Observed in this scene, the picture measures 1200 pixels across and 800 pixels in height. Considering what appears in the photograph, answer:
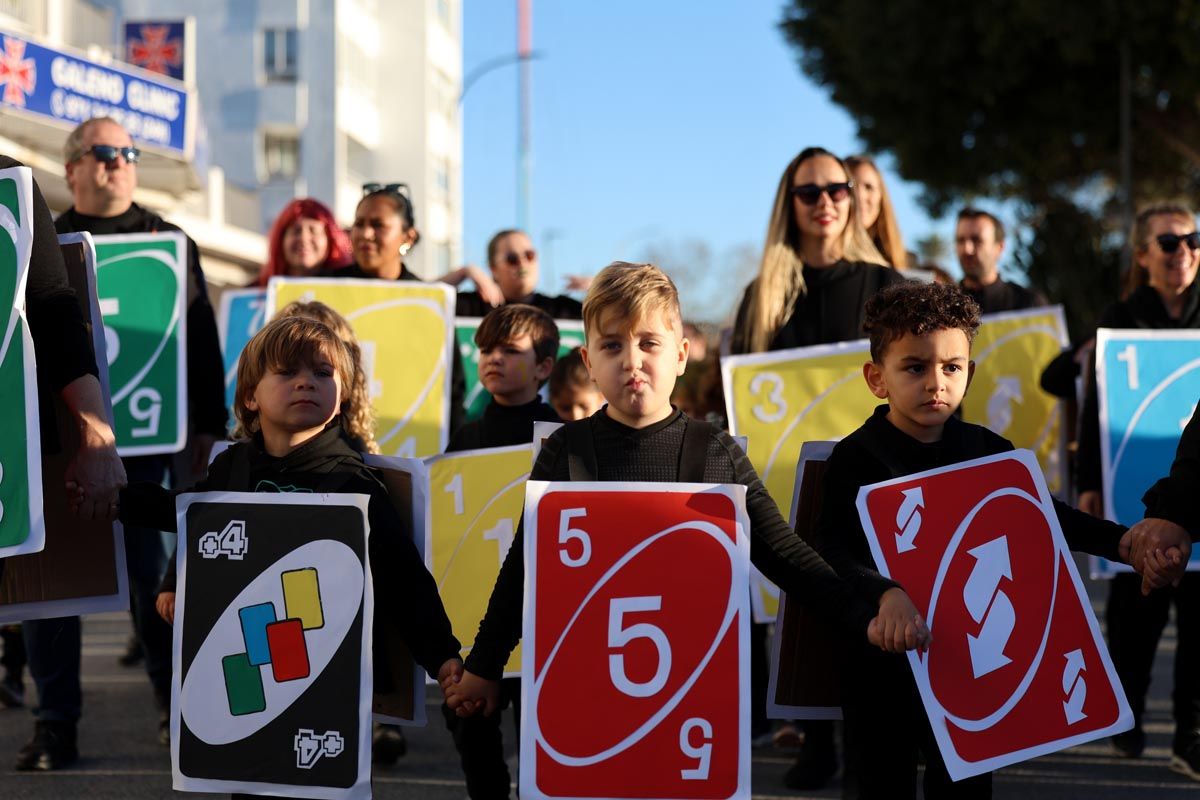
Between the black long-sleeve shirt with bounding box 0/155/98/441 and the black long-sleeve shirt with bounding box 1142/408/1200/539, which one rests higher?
the black long-sleeve shirt with bounding box 0/155/98/441

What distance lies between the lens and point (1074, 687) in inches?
142

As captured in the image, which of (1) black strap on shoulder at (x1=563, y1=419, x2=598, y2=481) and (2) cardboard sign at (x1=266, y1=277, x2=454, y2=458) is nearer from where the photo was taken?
(1) black strap on shoulder at (x1=563, y1=419, x2=598, y2=481)

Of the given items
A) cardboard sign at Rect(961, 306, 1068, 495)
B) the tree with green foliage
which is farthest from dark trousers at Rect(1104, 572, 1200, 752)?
the tree with green foliage

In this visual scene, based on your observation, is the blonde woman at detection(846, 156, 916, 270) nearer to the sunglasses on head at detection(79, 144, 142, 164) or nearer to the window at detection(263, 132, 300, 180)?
the sunglasses on head at detection(79, 144, 142, 164)

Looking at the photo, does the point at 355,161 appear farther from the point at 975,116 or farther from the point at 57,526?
the point at 57,526

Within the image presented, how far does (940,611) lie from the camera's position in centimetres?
359

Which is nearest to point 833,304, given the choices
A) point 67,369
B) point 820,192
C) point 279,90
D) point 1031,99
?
point 820,192

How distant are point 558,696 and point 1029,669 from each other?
3.65 ft

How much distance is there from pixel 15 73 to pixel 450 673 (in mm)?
20499

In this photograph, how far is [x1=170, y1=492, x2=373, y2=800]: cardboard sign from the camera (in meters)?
3.57

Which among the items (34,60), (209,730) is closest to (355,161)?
(34,60)

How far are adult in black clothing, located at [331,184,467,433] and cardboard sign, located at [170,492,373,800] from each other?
2767 mm

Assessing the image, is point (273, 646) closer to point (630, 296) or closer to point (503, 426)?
point (630, 296)

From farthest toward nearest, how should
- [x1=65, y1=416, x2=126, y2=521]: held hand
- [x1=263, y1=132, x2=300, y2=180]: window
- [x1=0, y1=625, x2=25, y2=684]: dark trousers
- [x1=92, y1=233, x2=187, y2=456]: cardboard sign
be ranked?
[x1=263, y1=132, x2=300, y2=180]: window, [x1=0, y1=625, x2=25, y2=684]: dark trousers, [x1=92, y1=233, x2=187, y2=456]: cardboard sign, [x1=65, y1=416, x2=126, y2=521]: held hand
